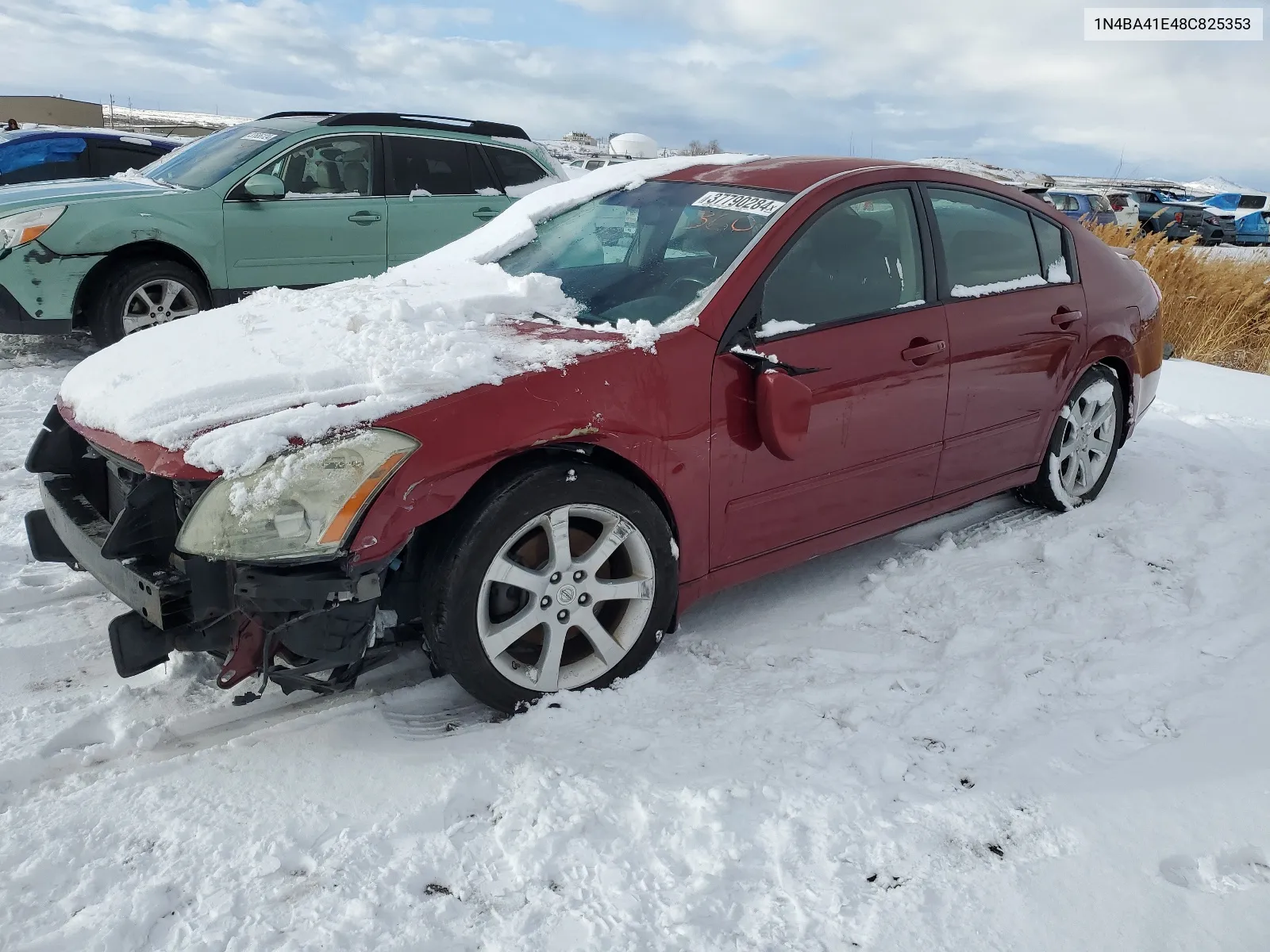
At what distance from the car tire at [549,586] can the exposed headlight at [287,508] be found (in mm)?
321

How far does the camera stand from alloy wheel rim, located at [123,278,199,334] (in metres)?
6.69

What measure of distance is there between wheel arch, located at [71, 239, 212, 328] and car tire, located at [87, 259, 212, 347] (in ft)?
0.11

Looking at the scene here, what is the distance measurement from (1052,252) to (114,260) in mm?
5795

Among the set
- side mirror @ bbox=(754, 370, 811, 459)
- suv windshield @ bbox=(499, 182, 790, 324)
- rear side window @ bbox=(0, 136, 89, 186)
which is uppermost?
rear side window @ bbox=(0, 136, 89, 186)

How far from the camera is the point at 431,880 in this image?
2199 mm

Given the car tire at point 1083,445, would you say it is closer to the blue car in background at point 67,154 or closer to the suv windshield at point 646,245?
the suv windshield at point 646,245

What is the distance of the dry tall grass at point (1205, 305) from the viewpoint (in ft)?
29.6

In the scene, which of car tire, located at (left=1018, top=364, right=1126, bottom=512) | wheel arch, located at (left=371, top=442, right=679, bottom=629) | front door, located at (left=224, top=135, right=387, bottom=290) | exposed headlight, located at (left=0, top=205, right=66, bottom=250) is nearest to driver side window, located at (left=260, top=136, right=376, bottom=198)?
front door, located at (left=224, top=135, right=387, bottom=290)

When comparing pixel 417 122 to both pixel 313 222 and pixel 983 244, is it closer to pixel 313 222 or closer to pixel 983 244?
pixel 313 222

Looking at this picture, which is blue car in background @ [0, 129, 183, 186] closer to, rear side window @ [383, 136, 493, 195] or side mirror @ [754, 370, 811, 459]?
rear side window @ [383, 136, 493, 195]

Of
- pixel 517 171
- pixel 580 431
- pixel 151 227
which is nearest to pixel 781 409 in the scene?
pixel 580 431

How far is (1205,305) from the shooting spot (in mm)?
9203

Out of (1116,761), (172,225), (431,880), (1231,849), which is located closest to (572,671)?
(431,880)

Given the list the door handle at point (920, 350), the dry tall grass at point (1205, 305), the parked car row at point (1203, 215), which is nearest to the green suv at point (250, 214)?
the door handle at point (920, 350)
